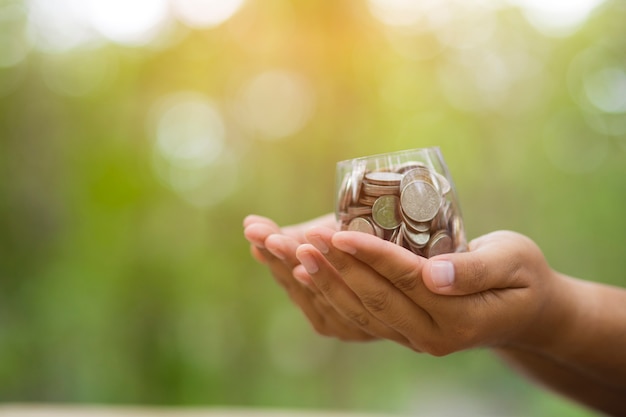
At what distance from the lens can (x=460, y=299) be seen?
0.78 meters

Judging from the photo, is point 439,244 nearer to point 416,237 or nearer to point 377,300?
point 416,237

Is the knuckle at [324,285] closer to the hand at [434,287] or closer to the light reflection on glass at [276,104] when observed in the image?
the hand at [434,287]

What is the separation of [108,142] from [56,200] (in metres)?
0.47

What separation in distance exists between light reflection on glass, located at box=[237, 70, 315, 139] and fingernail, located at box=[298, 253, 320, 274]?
2752 millimetres

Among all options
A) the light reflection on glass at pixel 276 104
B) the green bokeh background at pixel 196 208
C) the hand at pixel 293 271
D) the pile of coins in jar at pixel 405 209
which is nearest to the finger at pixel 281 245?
the hand at pixel 293 271

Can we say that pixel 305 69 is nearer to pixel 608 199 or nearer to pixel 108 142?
pixel 108 142

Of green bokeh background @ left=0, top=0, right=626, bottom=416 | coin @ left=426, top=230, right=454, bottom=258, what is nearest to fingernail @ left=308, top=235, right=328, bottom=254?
coin @ left=426, top=230, right=454, bottom=258

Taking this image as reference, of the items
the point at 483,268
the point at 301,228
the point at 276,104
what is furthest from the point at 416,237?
the point at 276,104

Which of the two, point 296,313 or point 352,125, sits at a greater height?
point 352,125

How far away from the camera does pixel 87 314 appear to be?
359 cm

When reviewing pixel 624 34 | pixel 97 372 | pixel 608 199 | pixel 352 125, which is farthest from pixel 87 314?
pixel 624 34

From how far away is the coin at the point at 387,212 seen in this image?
892mm

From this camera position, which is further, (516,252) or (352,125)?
(352,125)

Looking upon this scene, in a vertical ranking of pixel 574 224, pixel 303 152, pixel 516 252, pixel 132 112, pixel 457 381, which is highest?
pixel 132 112
